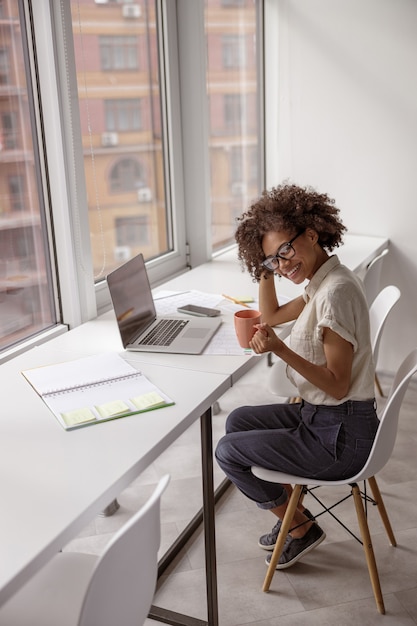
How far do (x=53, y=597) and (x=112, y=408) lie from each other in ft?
1.50

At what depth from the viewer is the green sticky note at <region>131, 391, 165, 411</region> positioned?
1630 millimetres

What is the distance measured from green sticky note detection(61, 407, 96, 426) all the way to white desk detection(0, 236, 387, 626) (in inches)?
1.0

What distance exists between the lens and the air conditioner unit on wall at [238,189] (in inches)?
152

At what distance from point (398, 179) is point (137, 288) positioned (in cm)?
188

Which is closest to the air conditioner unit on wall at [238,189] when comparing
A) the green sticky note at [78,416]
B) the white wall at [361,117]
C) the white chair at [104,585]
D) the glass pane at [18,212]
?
the white wall at [361,117]

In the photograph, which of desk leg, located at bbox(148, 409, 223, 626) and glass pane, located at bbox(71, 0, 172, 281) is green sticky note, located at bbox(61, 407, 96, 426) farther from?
glass pane, located at bbox(71, 0, 172, 281)

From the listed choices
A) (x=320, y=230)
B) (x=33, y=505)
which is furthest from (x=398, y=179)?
(x=33, y=505)

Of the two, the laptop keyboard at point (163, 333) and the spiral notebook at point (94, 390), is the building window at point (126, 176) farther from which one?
the spiral notebook at point (94, 390)

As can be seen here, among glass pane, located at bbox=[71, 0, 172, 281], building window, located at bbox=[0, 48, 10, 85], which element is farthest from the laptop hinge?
building window, located at bbox=[0, 48, 10, 85]

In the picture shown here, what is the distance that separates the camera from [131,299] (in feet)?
7.04

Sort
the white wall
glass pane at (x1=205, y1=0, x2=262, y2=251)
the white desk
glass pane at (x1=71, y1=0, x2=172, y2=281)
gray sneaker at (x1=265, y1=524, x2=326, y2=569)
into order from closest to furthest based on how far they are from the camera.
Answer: the white desk
gray sneaker at (x1=265, y1=524, x2=326, y2=569)
glass pane at (x1=71, y1=0, x2=172, y2=281)
the white wall
glass pane at (x1=205, y1=0, x2=262, y2=251)

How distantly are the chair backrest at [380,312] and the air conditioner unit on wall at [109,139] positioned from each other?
135 cm

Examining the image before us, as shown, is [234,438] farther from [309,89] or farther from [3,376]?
[309,89]

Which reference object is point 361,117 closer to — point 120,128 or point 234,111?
point 234,111
